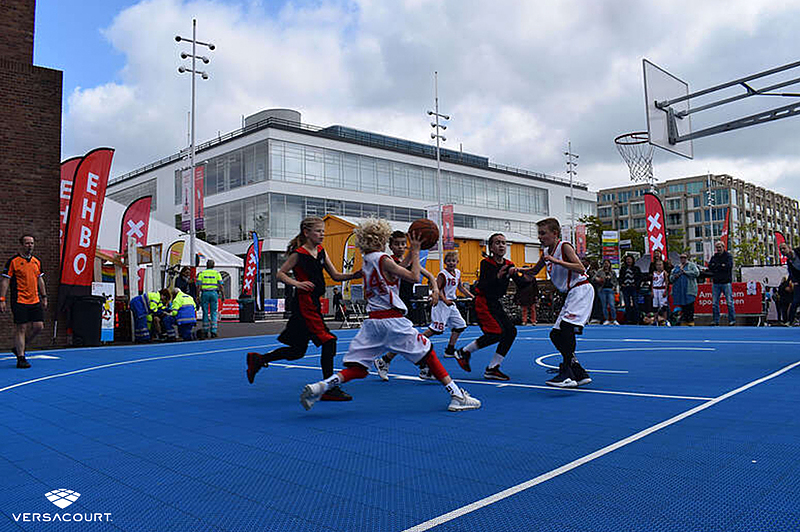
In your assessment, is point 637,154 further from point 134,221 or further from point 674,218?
point 674,218

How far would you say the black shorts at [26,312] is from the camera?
9.82m

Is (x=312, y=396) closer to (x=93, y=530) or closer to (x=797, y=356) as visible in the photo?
(x=93, y=530)

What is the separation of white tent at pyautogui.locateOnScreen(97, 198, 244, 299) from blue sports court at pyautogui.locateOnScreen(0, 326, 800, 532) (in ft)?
72.0

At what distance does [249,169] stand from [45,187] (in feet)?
111

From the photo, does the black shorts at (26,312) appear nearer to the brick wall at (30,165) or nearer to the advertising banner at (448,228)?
the brick wall at (30,165)

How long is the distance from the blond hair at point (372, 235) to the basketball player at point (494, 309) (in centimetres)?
229

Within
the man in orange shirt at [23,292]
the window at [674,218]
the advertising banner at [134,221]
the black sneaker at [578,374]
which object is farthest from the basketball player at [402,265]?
the window at [674,218]

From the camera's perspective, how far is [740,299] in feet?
62.2

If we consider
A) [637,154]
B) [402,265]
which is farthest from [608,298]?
[402,265]

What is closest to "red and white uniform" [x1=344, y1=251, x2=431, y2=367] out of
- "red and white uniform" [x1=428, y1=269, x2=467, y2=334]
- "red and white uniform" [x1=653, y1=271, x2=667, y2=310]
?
"red and white uniform" [x1=428, y1=269, x2=467, y2=334]

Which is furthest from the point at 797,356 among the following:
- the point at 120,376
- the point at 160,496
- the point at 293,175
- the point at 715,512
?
the point at 293,175

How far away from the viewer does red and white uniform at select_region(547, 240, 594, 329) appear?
6.78 m

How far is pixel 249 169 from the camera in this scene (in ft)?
155

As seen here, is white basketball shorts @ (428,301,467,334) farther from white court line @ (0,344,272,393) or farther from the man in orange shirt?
the man in orange shirt
